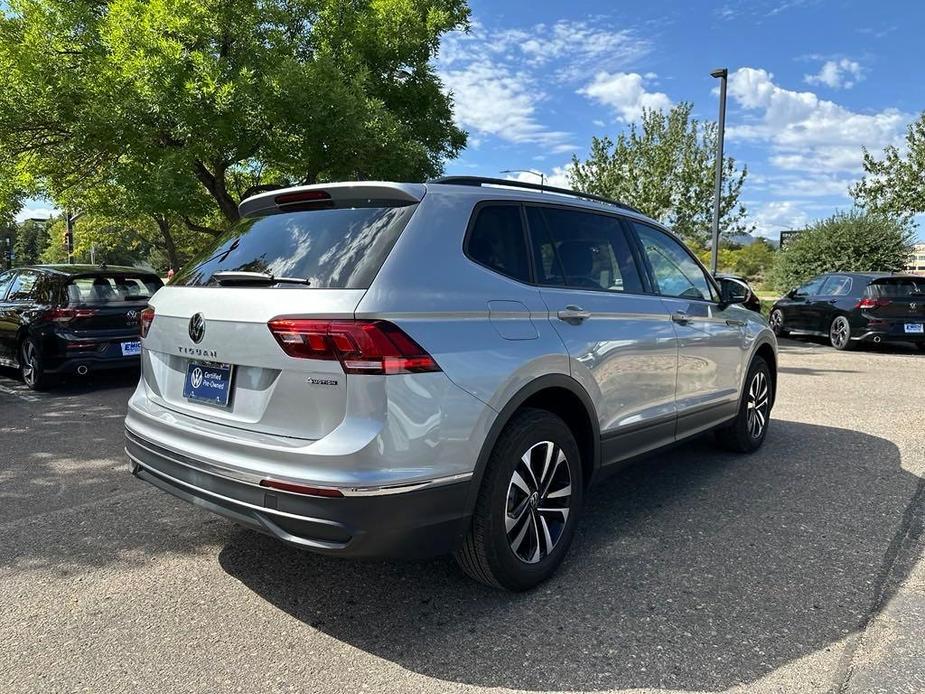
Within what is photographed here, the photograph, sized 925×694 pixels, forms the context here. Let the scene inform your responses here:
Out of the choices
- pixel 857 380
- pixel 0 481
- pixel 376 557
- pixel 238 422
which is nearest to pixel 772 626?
pixel 376 557

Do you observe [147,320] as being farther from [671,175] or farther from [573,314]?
[671,175]

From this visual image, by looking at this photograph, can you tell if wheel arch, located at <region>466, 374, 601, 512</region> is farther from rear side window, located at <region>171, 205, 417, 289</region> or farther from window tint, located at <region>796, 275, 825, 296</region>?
window tint, located at <region>796, 275, 825, 296</region>

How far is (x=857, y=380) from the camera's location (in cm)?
941

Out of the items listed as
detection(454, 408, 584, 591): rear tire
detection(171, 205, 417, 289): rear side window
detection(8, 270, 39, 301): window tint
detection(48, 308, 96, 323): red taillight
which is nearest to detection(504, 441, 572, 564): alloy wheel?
detection(454, 408, 584, 591): rear tire

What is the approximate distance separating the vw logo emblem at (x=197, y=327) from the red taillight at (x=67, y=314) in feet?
19.0

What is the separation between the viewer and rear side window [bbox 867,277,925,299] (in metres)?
12.7

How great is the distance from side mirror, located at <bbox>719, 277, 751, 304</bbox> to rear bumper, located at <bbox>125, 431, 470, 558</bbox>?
3.22 m

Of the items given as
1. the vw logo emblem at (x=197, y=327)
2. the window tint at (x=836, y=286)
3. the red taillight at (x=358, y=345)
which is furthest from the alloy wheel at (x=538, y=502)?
the window tint at (x=836, y=286)

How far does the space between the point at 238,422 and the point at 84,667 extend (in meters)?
1.03

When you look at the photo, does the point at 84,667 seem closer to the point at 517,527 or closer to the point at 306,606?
the point at 306,606

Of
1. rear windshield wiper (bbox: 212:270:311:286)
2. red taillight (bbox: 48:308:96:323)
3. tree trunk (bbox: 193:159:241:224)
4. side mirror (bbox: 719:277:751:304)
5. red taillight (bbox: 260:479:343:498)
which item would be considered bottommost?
red taillight (bbox: 260:479:343:498)

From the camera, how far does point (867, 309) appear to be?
12.8 meters

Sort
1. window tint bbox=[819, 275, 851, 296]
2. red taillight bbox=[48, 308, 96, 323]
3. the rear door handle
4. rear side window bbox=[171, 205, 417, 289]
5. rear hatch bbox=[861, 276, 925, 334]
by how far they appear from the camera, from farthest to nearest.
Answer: window tint bbox=[819, 275, 851, 296] < rear hatch bbox=[861, 276, 925, 334] < red taillight bbox=[48, 308, 96, 323] < the rear door handle < rear side window bbox=[171, 205, 417, 289]

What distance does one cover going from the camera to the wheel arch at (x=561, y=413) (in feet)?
9.07
